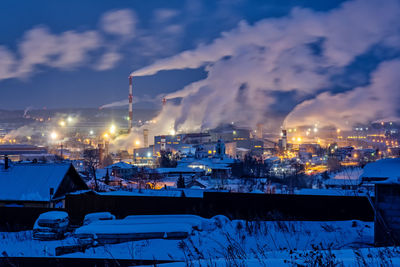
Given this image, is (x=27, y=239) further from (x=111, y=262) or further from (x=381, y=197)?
(x=381, y=197)

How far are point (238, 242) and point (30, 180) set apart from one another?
1035cm

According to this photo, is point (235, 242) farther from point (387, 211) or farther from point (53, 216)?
point (53, 216)

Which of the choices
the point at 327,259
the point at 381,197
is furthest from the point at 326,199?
the point at 327,259

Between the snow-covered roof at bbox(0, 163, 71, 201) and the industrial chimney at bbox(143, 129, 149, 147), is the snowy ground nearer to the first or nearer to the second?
the snow-covered roof at bbox(0, 163, 71, 201)

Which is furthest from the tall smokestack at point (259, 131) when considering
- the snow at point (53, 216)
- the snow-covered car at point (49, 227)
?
the snow-covered car at point (49, 227)

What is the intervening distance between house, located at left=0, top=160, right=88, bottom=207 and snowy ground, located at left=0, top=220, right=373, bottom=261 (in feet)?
19.2

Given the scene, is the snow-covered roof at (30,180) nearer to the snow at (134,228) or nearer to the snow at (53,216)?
the snow at (53,216)

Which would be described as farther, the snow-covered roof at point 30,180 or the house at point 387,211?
the snow-covered roof at point 30,180

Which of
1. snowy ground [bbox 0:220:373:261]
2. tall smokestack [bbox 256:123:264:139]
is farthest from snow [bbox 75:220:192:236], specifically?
tall smokestack [bbox 256:123:264:139]

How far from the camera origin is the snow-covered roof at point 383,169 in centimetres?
587

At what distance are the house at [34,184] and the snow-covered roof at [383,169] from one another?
1084cm

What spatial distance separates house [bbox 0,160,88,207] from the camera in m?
13.3

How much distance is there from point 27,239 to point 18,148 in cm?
6942

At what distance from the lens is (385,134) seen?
9200 centimetres
